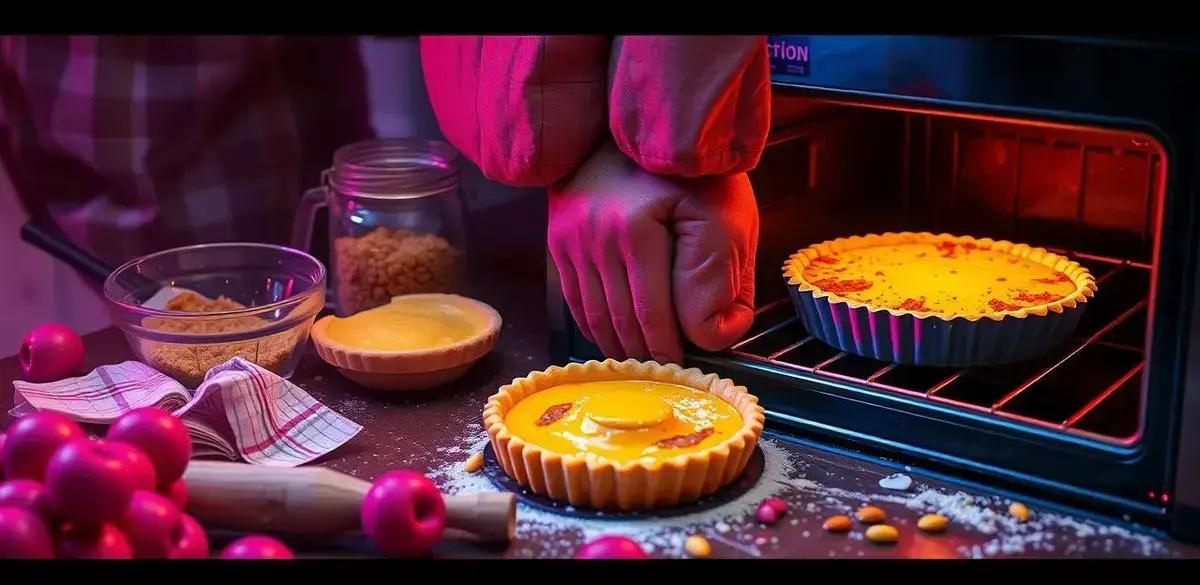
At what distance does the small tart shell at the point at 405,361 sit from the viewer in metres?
1.58

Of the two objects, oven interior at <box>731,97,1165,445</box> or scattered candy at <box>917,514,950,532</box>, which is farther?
oven interior at <box>731,97,1165,445</box>

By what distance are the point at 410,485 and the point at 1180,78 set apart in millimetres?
753

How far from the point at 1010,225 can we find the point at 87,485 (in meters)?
1.28

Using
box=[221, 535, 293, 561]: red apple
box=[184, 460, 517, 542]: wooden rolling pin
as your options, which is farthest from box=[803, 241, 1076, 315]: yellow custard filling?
box=[221, 535, 293, 561]: red apple

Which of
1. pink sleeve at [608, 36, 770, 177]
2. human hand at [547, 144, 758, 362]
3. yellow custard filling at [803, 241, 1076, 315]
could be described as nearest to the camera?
pink sleeve at [608, 36, 770, 177]

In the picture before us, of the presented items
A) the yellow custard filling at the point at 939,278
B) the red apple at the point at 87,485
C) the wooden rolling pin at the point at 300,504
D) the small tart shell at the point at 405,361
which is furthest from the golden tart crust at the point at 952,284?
the red apple at the point at 87,485

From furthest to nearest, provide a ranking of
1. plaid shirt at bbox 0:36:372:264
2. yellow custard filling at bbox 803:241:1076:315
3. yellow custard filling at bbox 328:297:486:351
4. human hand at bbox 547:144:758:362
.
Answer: plaid shirt at bbox 0:36:372:264 < yellow custard filling at bbox 328:297:486:351 < yellow custard filling at bbox 803:241:1076:315 < human hand at bbox 547:144:758:362

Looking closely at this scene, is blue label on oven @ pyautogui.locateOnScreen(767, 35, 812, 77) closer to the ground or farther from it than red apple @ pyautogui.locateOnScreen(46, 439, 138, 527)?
farther from it

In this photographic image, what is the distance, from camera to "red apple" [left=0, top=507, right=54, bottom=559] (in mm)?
1083

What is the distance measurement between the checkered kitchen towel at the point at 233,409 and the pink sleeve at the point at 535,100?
0.34 m

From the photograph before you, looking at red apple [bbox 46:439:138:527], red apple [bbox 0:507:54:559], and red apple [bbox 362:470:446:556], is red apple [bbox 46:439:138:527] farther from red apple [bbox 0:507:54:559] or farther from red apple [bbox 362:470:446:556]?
red apple [bbox 362:470:446:556]

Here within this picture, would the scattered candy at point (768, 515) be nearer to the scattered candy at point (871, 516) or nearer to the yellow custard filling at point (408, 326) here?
the scattered candy at point (871, 516)

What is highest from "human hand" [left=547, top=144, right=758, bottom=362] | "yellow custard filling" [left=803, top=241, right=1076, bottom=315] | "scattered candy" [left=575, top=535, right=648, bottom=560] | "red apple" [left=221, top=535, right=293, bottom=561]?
"human hand" [left=547, top=144, right=758, bottom=362]

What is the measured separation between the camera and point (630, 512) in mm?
1292
